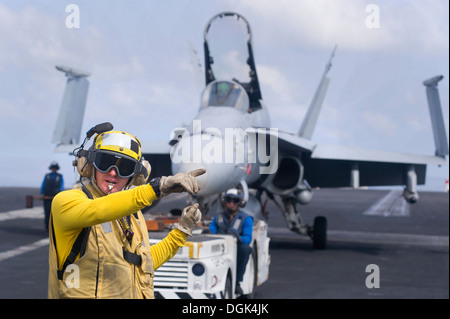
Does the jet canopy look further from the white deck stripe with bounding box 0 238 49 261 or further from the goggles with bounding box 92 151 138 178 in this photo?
the goggles with bounding box 92 151 138 178

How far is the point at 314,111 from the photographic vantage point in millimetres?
19453

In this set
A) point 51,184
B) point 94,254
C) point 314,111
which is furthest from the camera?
point 314,111

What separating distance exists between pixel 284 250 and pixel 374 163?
3955 mm

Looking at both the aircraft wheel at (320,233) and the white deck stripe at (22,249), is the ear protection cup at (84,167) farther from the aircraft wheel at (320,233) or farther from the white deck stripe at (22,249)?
the aircraft wheel at (320,233)

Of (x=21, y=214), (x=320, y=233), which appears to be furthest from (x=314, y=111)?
(x=21, y=214)

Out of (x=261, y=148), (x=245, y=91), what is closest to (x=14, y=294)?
(x=261, y=148)

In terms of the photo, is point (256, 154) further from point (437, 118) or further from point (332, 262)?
point (437, 118)

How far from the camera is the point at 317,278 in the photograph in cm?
1214

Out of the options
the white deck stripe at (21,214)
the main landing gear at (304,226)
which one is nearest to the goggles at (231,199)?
the main landing gear at (304,226)

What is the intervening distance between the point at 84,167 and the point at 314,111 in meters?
17.3

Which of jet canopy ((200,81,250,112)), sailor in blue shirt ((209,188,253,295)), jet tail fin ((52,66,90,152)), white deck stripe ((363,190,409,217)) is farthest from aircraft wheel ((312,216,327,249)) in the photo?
white deck stripe ((363,190,409,217))

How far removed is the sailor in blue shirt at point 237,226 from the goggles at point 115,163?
556 centimetres

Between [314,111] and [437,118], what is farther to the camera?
[314,111]

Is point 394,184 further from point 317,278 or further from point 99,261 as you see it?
point 99,261
